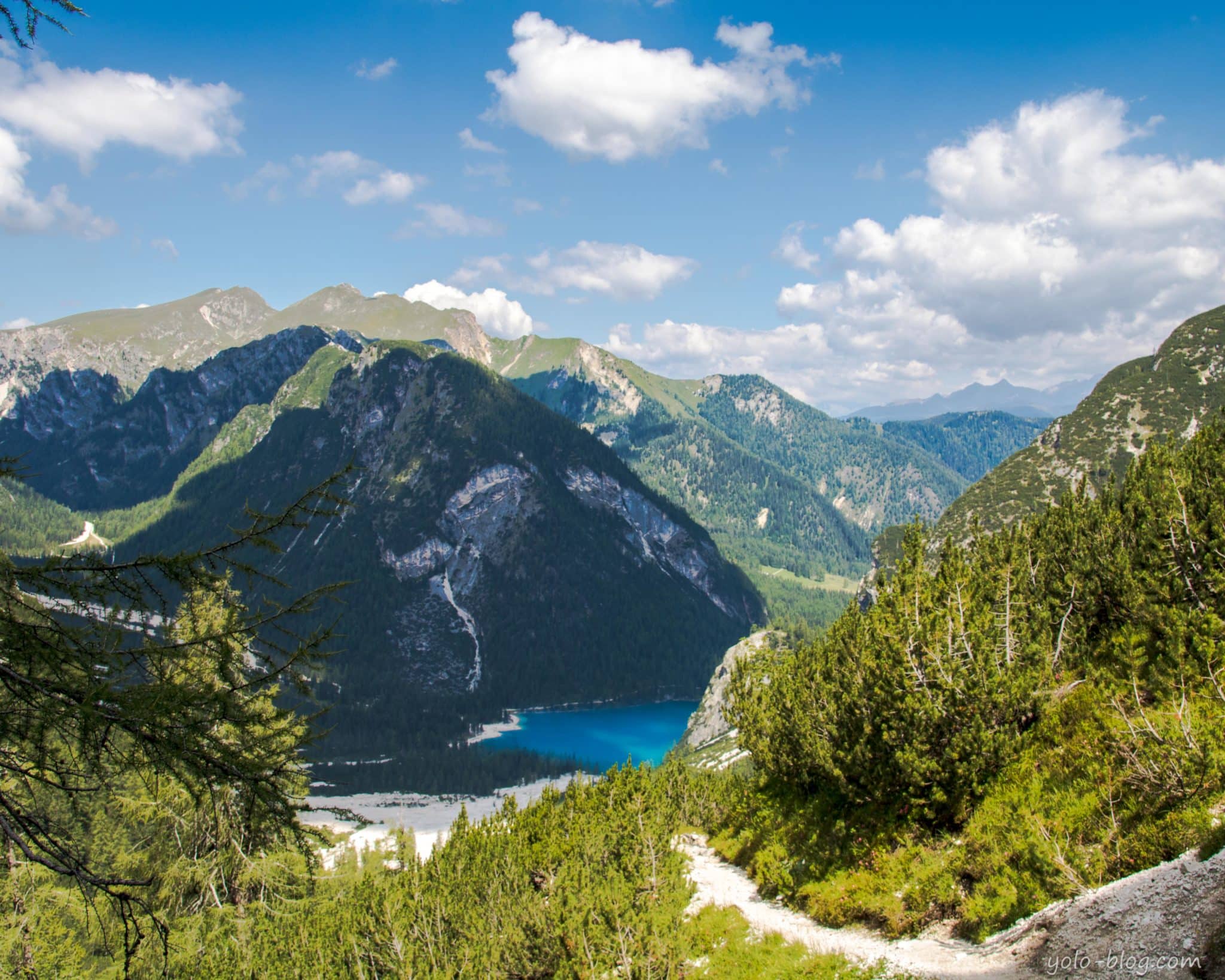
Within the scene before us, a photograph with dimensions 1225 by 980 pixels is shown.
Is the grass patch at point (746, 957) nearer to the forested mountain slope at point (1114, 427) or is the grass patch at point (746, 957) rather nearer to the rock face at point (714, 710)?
the rock face at point (714, 710)

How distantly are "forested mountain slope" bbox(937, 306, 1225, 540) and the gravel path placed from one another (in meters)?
156

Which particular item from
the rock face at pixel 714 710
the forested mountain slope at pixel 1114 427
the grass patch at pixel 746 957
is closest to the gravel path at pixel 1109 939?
the grass patch at pixel 746 957

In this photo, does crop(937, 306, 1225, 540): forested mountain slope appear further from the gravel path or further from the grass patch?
the gravel path

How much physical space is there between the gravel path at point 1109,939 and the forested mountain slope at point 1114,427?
511 ft

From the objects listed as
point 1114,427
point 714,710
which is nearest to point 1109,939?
point 714,710

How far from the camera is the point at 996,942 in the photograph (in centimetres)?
1384

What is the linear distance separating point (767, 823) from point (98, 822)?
8058 cm

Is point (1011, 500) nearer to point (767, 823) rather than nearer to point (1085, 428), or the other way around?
point (1085, 428)

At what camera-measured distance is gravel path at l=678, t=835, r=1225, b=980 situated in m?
9.84

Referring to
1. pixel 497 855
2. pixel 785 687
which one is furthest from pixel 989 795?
pixel 497 855

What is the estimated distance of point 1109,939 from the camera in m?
11.0

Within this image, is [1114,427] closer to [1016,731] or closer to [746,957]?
[1016,731]

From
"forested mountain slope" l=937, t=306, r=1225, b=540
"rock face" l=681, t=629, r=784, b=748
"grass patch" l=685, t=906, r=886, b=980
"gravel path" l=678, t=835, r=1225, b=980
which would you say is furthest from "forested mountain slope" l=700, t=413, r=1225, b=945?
"rock face" l=681, t=629, r=784, b=748

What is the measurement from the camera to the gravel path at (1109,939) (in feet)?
32.3
